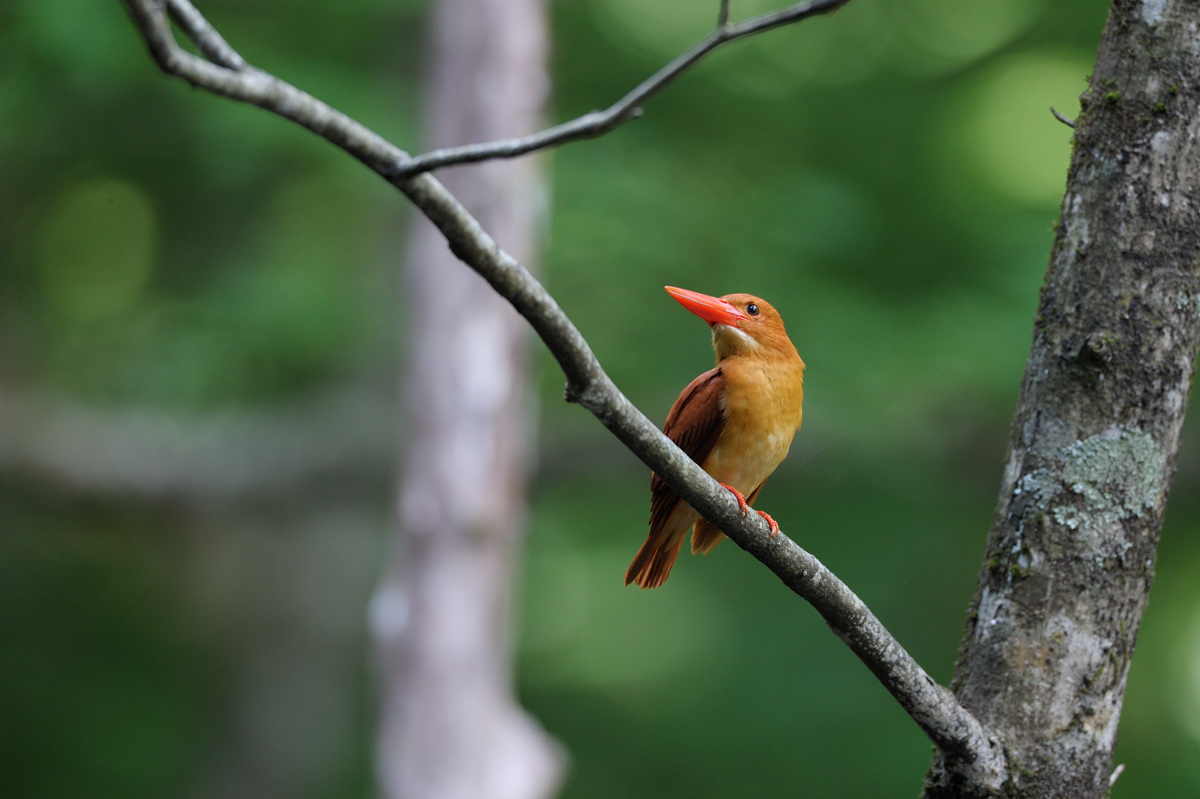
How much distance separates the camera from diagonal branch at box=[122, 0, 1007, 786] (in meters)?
1.09

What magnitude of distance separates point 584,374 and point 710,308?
0.66 meters

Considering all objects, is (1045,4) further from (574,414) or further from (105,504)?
(105,504)

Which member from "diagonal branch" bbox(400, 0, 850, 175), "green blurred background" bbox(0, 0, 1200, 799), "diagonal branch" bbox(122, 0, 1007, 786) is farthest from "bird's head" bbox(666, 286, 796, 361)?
"green blurred background" bbox(0, 0, 1200, 799)

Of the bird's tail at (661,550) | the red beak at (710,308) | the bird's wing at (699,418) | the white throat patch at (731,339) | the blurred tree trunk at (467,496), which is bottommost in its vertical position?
the blurred tree trunk at (467,496)

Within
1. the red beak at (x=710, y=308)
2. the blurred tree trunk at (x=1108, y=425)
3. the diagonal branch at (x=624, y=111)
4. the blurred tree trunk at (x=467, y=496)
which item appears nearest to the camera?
the diagonal branch at (x=624, y=111)

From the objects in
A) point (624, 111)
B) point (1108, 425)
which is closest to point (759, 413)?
point (1108, 425)

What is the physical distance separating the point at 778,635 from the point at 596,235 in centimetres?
462

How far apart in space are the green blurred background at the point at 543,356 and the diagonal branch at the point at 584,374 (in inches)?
163

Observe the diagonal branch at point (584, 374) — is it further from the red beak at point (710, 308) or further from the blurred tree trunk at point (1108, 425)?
the red beak at point (710, 308)

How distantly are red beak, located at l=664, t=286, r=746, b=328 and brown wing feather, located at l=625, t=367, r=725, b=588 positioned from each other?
0.77 ft

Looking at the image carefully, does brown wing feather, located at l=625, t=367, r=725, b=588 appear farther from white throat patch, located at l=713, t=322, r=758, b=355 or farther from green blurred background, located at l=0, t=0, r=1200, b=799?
green blurred background, located at l=0, t=0, r=1200, b=799

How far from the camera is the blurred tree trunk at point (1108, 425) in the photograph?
199 cm

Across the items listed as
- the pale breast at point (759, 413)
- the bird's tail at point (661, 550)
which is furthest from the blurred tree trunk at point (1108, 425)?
the bird's tail at point (661, 550)

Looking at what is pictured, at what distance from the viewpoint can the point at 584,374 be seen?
144 cm
